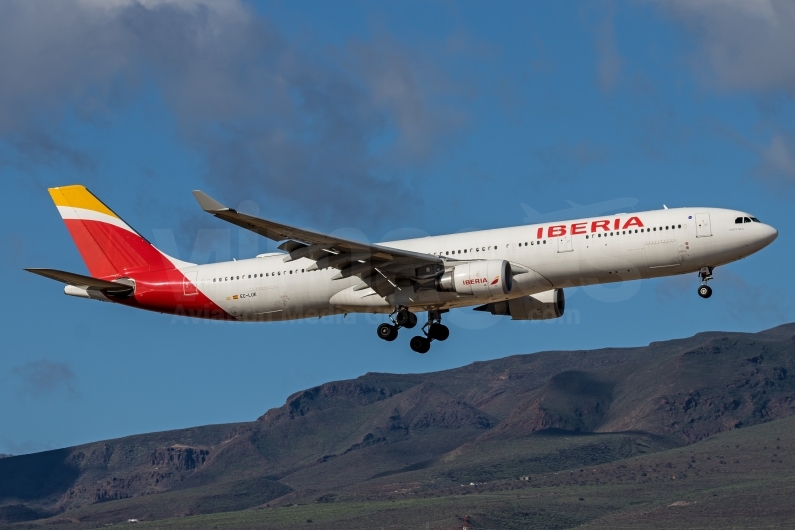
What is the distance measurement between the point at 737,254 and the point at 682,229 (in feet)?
9.35

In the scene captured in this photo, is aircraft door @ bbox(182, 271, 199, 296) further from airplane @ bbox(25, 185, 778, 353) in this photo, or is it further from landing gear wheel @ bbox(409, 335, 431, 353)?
landing gear wheel @ bbox(409, 335, 431, 353)

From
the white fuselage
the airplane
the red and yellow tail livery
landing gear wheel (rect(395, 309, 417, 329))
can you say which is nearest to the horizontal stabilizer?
the airplane

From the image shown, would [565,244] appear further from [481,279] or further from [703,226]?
[703,226]

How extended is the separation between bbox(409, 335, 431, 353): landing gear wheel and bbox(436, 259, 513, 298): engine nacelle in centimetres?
596

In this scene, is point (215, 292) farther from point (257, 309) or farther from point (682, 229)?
point (682, 229)

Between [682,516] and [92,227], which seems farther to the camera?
[682,516]

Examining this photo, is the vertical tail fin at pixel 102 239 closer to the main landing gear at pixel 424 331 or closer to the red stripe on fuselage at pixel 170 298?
the red stripe on fuselage at pixel 170 298

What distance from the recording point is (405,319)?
5853cm

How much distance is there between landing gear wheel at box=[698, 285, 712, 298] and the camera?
55.0 metres

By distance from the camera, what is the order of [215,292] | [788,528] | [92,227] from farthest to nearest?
[788,528], [92,227], [215,292]

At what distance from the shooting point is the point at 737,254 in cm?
5434

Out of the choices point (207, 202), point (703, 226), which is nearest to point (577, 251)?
point (703, 226)

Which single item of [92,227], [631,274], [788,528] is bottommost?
[788,528]

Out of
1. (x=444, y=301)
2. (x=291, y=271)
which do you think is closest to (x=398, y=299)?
(x=444, y=301)
